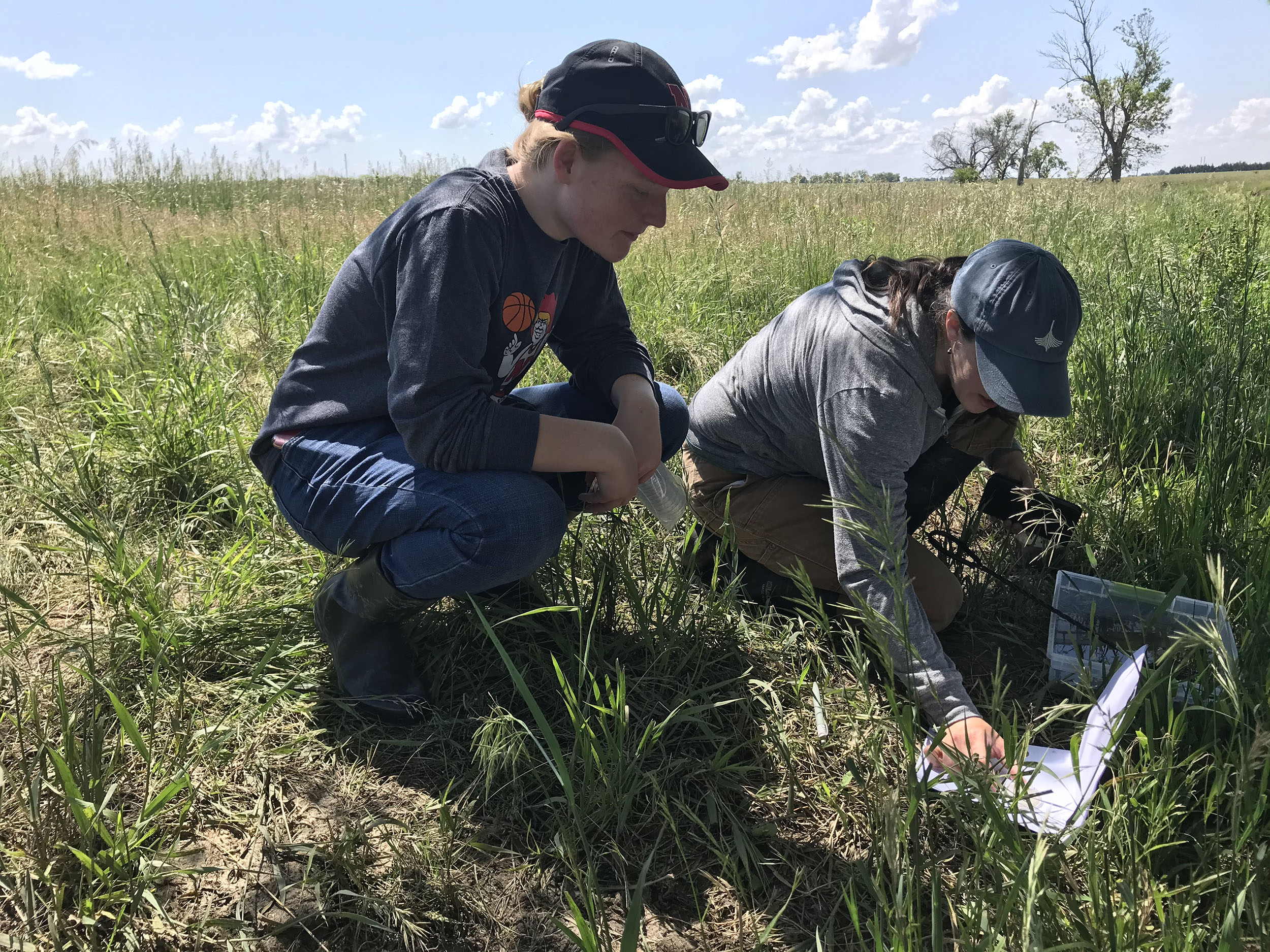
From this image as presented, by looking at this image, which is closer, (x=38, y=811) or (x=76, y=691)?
(x=38, y=811)

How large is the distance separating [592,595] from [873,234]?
453 cm

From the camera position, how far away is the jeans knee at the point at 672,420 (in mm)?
2166

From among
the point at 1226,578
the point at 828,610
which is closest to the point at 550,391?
the point at 828,610

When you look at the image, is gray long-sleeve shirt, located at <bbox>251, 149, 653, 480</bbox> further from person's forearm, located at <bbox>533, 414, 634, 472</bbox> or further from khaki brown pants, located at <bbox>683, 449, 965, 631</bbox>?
khaki brown pants, located at <bbox>683, 449, 965, 631</bbox>

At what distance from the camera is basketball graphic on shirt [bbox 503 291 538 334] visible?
67.9 inches

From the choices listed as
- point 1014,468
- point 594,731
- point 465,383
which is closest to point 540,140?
point 465,383

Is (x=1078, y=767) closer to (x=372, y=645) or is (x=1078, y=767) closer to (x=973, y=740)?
(x=973, y=740)

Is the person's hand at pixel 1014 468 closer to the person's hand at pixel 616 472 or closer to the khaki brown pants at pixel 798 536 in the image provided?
the khaki brown pants at pixel 798 536

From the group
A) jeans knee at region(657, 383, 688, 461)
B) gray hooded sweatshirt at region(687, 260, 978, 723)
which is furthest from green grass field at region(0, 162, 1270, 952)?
jeans knee at region(657, 383, 688, 461)

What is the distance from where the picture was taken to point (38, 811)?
50.0 inches

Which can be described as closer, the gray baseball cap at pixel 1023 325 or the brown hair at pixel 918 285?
the gray baseball cap at pixel 1023 325

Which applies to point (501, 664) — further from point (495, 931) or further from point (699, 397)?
point (699, 397)

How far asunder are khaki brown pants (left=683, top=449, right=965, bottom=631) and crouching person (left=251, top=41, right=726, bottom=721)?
37 centimetres

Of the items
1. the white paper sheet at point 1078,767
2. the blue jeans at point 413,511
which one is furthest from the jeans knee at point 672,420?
the white paper sheet at point 1078,767
